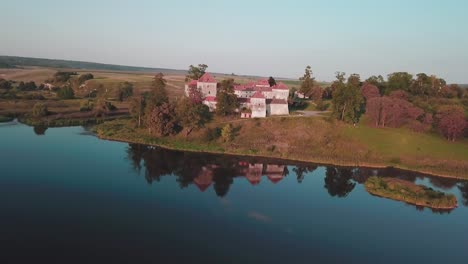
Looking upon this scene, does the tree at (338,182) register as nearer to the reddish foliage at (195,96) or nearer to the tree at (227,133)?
the tree at (227,133)

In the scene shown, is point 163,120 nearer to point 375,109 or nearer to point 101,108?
point 101,108

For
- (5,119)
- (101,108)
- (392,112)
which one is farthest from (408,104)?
(5,119)

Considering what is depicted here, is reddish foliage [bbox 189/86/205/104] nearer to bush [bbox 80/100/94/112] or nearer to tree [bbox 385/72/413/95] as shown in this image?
bush [bbox 80/100/94/112]

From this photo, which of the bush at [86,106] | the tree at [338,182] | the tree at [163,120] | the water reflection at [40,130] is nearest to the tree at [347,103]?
the tree at [338,182]

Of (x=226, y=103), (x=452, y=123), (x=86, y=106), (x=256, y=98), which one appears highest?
(x=256, y=98)

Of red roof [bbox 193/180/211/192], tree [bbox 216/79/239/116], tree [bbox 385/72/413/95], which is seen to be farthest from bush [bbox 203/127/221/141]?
tree [bbox 385/72/413/95]

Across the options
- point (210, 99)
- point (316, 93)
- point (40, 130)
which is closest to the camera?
point (40, 130)

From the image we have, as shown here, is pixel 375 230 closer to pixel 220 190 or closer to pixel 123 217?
pixel 220 190
